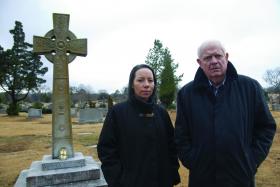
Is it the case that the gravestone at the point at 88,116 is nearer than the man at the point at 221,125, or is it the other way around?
the man at the point at 221,125

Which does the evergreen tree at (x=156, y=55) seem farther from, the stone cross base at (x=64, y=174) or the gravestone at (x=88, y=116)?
the stone cross base at (x=64, y=174)

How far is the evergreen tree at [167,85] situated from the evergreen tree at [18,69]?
16.6 m

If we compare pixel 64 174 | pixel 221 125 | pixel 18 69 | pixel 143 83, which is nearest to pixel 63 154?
pixel 64 174

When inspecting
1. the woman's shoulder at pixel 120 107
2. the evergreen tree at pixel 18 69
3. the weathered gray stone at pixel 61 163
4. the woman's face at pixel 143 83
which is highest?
A: the evergreen tree at pixel 18 69

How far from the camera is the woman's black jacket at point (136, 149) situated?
318 centimetres

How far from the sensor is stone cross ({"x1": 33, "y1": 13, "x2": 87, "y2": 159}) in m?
6.20

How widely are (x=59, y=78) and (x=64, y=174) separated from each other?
182 cm

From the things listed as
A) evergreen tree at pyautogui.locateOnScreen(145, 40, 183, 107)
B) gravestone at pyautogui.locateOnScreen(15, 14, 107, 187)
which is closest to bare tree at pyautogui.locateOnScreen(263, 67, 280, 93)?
evergreen tree at pyautogui.locateOnScreen(145, 40, 183, 107)

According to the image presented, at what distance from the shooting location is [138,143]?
10.5 feet

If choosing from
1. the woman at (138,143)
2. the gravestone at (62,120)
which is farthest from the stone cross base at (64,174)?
the woman at (138,143)

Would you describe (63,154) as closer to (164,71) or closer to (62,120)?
(62,120)

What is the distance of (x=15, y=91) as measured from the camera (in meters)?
41.8

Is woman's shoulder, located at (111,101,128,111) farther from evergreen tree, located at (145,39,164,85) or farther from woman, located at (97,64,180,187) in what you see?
evergreen tree, located at (145,39,164,85)

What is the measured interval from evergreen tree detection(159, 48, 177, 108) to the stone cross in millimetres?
39959
